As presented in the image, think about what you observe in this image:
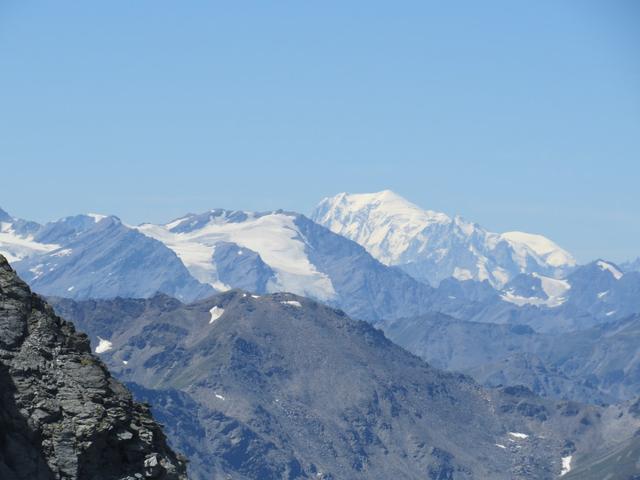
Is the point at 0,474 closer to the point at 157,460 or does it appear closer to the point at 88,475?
the point at 88,475

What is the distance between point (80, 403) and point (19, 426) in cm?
335

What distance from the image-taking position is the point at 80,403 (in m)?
57.9

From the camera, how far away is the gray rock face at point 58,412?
181 feet

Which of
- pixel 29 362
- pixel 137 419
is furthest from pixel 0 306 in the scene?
pixel 137 419

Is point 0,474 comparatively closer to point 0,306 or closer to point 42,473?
point 42,473

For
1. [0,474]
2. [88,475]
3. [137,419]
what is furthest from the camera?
[137,419]

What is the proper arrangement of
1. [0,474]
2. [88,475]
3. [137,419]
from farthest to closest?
[137,419]
[88,475]
[0,474]

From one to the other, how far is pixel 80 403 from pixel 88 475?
318 cm

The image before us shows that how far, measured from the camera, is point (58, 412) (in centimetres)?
5703

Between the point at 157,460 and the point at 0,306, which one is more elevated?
the point at 0,306

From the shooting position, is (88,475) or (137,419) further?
(137,419)

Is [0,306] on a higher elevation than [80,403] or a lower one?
higher

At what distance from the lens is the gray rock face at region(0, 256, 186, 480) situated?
55.3 meters

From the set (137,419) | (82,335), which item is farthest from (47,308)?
(137,419)
